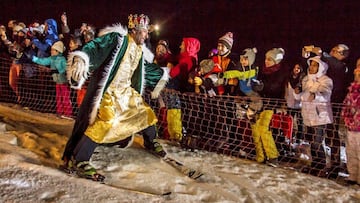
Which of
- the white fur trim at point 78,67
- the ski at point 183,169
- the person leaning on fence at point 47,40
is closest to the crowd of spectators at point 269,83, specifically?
the ski at point 183,169

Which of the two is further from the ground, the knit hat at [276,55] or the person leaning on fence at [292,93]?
the knit hat at [276,55]

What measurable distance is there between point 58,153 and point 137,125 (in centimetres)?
92

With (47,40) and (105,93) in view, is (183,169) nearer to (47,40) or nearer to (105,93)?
(105,93)

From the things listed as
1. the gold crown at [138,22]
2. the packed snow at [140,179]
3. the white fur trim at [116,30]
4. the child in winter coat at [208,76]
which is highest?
the gold crown at [138,22]

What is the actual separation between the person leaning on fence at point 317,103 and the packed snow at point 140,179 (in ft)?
1.77

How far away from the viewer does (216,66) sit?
5.46 meters

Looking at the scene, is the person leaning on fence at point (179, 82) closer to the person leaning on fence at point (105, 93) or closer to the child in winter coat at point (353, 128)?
the person leaning on fence at point (105, 93)

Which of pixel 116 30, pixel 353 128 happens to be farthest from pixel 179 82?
pixel 353 128

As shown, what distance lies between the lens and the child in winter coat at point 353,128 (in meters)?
4.30

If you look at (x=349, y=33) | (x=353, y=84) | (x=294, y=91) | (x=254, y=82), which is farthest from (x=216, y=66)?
(x=349, y=33)

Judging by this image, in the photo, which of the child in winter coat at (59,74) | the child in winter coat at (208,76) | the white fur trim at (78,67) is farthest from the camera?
the child in winter coat at (59,74)

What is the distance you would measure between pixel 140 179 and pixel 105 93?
860mm

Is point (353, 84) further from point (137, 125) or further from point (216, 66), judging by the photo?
point (137, 125)

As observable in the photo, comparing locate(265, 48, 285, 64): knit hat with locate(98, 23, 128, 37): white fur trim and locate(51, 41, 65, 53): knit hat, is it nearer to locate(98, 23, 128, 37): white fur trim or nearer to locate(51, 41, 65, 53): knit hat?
locate(98, 23, 128, 37): white fur trim
